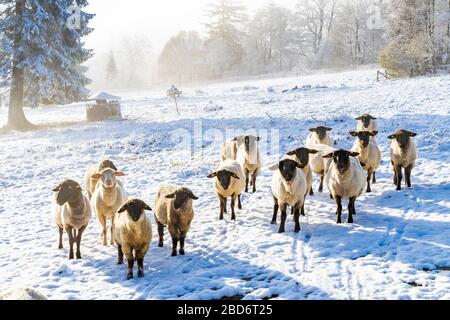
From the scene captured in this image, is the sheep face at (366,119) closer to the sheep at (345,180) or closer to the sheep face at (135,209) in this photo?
the sheep at (345,180)

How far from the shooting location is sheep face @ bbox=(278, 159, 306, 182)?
929 cm

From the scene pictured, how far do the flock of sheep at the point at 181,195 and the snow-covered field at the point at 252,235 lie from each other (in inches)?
17.4

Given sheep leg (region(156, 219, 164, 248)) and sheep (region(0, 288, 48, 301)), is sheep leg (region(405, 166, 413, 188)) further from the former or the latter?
sheep (region(0, 288, 48, 301))

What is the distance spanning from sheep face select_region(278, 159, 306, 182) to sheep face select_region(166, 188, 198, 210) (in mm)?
2215

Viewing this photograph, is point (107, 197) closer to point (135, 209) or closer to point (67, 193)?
point (67, 193)

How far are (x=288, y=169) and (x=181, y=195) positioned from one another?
2.54m

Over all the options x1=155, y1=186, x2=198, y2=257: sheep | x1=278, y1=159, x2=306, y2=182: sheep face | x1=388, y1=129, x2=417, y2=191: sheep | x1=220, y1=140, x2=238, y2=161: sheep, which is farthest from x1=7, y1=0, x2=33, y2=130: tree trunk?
x1=388, y1=129, x2=417, y2=191: sheep

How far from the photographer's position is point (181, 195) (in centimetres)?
836

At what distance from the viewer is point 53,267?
8.34 m

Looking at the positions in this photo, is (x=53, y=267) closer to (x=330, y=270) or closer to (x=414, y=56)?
(x=330, y=270)

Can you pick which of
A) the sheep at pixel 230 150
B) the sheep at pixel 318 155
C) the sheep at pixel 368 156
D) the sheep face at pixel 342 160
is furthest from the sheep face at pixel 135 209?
the sheep at pixel 368 156

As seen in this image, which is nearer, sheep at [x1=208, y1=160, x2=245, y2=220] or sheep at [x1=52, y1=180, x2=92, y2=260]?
sheep at [x1=52, y1=180, x2=92, y2=260]

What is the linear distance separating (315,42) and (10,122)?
6116 centimetres

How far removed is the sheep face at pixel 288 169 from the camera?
366 inches
